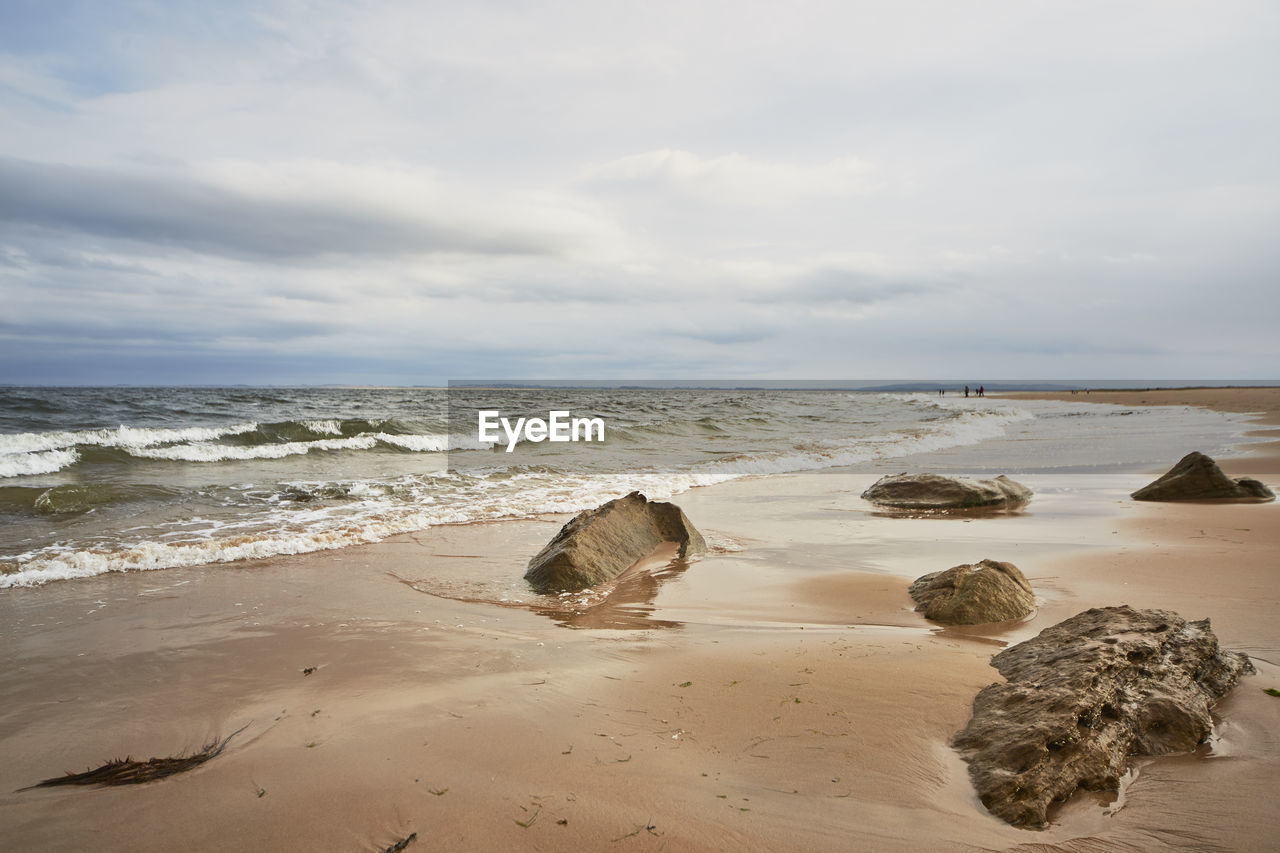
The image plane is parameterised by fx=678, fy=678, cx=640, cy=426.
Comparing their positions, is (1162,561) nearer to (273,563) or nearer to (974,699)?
(974,699)

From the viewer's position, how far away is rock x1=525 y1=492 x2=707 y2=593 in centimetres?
614

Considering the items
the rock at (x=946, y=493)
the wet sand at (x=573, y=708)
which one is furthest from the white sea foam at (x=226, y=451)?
the rock at (x=946, y=493)

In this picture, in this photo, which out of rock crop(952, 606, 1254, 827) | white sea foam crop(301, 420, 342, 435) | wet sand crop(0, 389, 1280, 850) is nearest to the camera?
wet sand crop(0, 389, 1280, 850)

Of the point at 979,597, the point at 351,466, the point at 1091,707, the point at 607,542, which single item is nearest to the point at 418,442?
the point at 351,466

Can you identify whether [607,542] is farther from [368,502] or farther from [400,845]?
[368,502]

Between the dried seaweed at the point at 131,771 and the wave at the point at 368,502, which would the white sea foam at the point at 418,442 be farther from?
the dried seaweed at the point at 131,771

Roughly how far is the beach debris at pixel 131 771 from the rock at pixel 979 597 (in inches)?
177

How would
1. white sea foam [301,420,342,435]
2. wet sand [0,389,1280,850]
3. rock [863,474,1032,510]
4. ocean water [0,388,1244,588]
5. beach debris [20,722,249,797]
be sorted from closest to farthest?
wet sand [0,389,1280,850] < beach debris [20,722,249,797] < ocean water [0,388,1244,588] < rock [863,474,1032,510] < white sea foam [301,420,342,435]

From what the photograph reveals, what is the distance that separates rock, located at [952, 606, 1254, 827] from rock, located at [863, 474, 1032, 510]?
21.9 ft

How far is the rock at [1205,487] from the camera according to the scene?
9688 millimetres

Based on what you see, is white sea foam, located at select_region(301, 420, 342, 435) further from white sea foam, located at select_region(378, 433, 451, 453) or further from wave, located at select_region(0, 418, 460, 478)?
white sea foam, located at select_region(378, 433, 451, 453)

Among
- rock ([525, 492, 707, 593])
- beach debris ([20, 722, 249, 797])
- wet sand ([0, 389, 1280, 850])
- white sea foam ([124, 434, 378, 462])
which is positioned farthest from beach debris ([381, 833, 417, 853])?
white sea foam ([124, 434, 378, 462])

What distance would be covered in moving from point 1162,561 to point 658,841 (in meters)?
6.31

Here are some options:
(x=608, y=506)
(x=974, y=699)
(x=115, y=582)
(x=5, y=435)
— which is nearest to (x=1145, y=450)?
(x=608, y=506)
